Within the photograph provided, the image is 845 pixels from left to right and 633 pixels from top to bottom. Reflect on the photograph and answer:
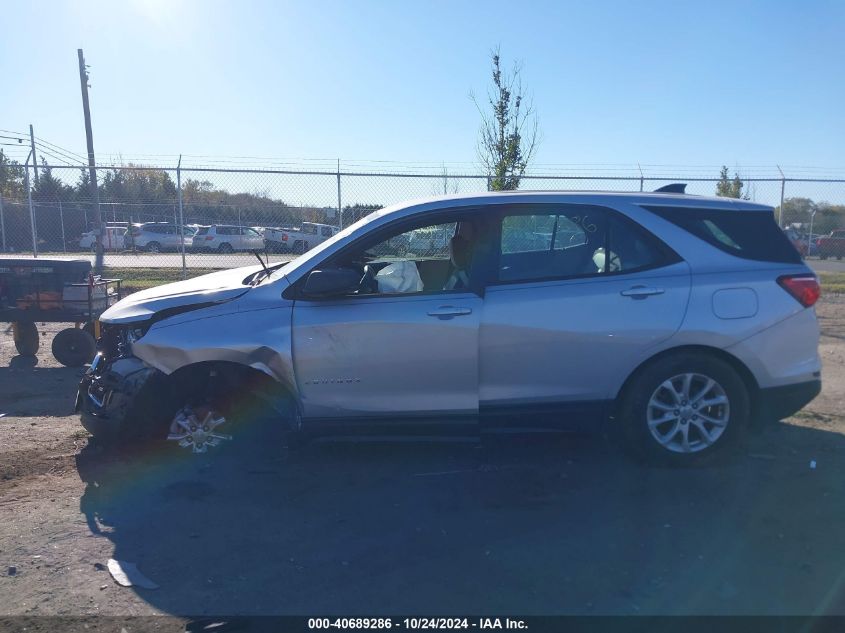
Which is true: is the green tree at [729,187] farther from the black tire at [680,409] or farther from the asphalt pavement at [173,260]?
the black tire at [680,409]

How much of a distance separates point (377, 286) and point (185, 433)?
67.0 inches

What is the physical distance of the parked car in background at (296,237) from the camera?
15.8m

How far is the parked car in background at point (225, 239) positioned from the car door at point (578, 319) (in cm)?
1452

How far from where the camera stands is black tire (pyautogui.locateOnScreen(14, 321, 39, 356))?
29.9 feet

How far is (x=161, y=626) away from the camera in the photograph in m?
3.27

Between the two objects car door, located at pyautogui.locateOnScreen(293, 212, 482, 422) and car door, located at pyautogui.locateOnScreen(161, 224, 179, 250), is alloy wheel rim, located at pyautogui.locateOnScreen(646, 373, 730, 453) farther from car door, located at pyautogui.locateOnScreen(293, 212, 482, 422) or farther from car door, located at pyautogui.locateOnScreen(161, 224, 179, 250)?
car door, located at pyautogui.locateOnScreen(161, 224, 179, 250)

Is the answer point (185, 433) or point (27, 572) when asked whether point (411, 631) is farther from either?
point (185, 433)

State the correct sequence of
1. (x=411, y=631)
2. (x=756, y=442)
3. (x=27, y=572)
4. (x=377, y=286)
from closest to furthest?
(x=411, y=631) → (x=27, y=572) → (x=377, y=286) → (x=756, y=442)

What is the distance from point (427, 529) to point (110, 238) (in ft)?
60.1

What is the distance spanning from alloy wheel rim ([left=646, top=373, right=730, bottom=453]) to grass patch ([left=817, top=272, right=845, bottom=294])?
10927mm

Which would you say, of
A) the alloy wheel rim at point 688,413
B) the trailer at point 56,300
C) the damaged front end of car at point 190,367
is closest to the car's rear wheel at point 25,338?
the trailer at point 56,300

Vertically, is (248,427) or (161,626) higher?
(248,427)

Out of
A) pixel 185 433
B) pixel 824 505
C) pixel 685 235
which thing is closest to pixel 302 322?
pixel 185 433

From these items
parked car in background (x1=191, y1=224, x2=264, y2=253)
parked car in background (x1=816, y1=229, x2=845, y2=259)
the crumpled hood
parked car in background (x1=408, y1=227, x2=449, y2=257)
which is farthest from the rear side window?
parked car in background (x1=816, y1=229, x2=845, y2=259)
